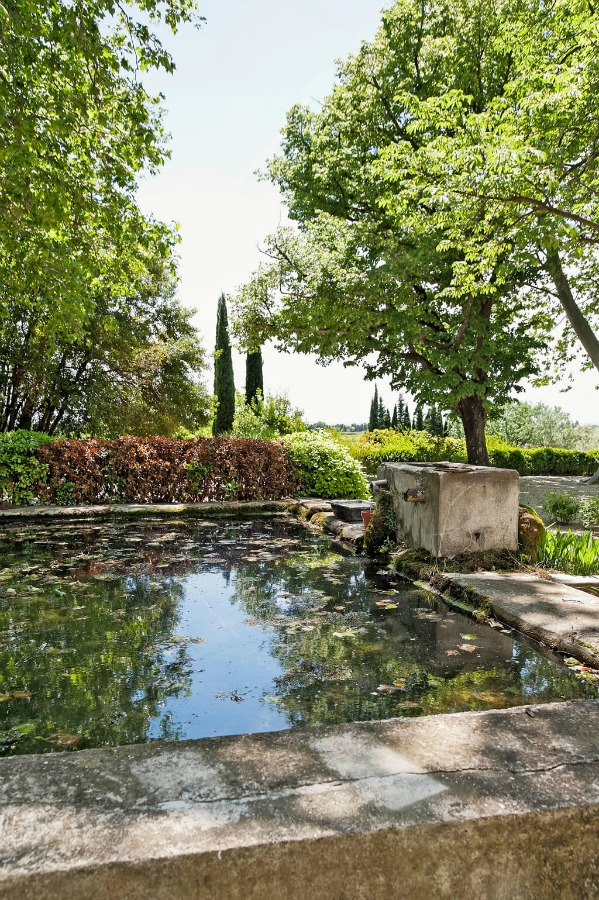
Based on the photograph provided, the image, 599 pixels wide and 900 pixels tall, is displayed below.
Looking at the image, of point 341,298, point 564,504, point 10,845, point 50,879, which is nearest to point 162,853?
point 50,879

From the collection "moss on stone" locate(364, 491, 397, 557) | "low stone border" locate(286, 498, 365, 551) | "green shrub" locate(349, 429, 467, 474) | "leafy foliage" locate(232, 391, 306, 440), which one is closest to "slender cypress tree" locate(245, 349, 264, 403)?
"leafy foliage" locate(232, 391, 306, 440)

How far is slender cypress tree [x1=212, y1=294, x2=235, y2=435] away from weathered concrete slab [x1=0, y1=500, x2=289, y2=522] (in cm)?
1354

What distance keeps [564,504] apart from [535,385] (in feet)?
32.9

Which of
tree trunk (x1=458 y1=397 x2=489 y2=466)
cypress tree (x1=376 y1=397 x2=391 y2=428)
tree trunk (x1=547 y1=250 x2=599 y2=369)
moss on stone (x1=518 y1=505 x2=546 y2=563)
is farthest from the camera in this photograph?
cypress tree (x1=376 y1=397 x2=391 y2=428)

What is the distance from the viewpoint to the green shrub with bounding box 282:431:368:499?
10211 mm

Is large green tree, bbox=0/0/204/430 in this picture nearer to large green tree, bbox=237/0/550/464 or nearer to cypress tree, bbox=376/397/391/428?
large green tree, bbox=237/0/550/464

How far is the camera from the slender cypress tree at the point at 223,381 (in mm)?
23406

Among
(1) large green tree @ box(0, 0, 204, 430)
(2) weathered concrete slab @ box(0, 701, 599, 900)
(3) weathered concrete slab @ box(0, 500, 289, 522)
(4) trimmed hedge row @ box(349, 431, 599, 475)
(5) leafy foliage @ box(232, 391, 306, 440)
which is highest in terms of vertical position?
(1) large green tree @ box(0, 0, 204, 430)

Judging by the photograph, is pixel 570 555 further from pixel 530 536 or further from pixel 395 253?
pixel 395 253

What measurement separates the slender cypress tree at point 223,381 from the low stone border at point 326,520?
45.3 ft

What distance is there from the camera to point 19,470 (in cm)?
895

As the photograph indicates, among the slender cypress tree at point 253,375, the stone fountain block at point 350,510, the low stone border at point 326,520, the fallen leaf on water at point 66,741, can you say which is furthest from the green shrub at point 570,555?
the slender cypress tree at point 253,375

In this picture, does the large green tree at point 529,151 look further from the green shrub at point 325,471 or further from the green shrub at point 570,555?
the green shrub at point 570,555

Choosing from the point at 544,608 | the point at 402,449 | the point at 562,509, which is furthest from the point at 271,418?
the point at 544,608
